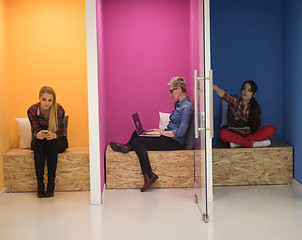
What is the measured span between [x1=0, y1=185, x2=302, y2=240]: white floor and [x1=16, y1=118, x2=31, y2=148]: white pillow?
0.71m

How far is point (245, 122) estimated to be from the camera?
592 cm

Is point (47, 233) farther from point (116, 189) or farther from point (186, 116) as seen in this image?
point (186, 116)

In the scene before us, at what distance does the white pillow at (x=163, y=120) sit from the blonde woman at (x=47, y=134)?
122cm

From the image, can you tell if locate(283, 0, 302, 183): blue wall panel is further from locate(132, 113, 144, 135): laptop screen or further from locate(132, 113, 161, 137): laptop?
locate(132, 113, 144, 135): laptop screen

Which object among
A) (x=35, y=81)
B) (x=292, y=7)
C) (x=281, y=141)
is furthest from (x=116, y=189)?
(x=292, y=7)

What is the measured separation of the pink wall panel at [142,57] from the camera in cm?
613

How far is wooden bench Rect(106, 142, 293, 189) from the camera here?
18.3ft

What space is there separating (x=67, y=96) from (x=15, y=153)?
0.99 metres

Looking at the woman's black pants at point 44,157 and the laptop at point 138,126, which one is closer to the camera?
the woman's black pants at point 44,157

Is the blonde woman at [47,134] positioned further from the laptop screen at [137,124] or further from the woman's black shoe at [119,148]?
the laptop screen at [137,124]

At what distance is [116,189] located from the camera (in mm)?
5621

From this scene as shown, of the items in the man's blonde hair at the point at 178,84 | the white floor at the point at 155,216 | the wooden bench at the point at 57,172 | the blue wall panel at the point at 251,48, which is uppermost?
the blue wall panel at the point at 251,48

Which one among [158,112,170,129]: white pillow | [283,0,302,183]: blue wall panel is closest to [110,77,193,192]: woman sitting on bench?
[158,112,170,129]: white pillow

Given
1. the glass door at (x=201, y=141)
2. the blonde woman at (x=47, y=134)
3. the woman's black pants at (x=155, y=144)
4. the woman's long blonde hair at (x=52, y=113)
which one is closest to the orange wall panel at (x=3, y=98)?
the blonde woman at (x=47, y=134)
